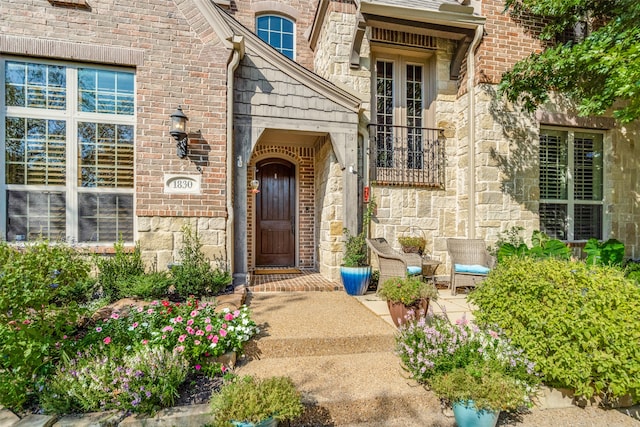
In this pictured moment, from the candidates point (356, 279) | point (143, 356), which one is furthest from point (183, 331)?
point (356, 279)

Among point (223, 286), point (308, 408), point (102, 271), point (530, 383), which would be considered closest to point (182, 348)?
point (308, 408)

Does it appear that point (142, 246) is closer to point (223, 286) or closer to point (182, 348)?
point (223, 286)

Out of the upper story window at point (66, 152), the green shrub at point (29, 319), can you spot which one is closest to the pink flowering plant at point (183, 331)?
the green shrub at point (29, 319)

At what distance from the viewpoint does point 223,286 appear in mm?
4137

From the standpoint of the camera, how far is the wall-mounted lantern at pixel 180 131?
412 cm

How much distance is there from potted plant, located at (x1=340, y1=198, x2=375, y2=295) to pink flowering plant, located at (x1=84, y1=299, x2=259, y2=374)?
2.01m

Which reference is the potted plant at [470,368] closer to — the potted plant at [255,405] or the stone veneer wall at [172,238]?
the potted plant at [255,405]

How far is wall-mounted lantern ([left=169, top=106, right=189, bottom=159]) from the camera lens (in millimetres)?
4125

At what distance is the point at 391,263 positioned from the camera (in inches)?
181

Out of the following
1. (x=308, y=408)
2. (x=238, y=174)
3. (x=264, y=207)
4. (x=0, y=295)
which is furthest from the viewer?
(x=264, y=207)

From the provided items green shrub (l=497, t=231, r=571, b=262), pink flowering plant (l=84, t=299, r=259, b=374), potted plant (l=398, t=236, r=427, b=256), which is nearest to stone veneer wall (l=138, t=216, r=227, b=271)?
pink flowering plant (l=84, t=299, r=259, b=374)

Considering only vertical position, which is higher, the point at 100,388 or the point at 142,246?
the point at 142,246

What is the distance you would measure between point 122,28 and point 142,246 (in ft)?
9.55

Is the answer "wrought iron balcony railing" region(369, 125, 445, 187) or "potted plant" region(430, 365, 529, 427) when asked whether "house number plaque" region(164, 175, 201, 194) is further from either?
"potted plant" region(430, 365, 529, 427)
